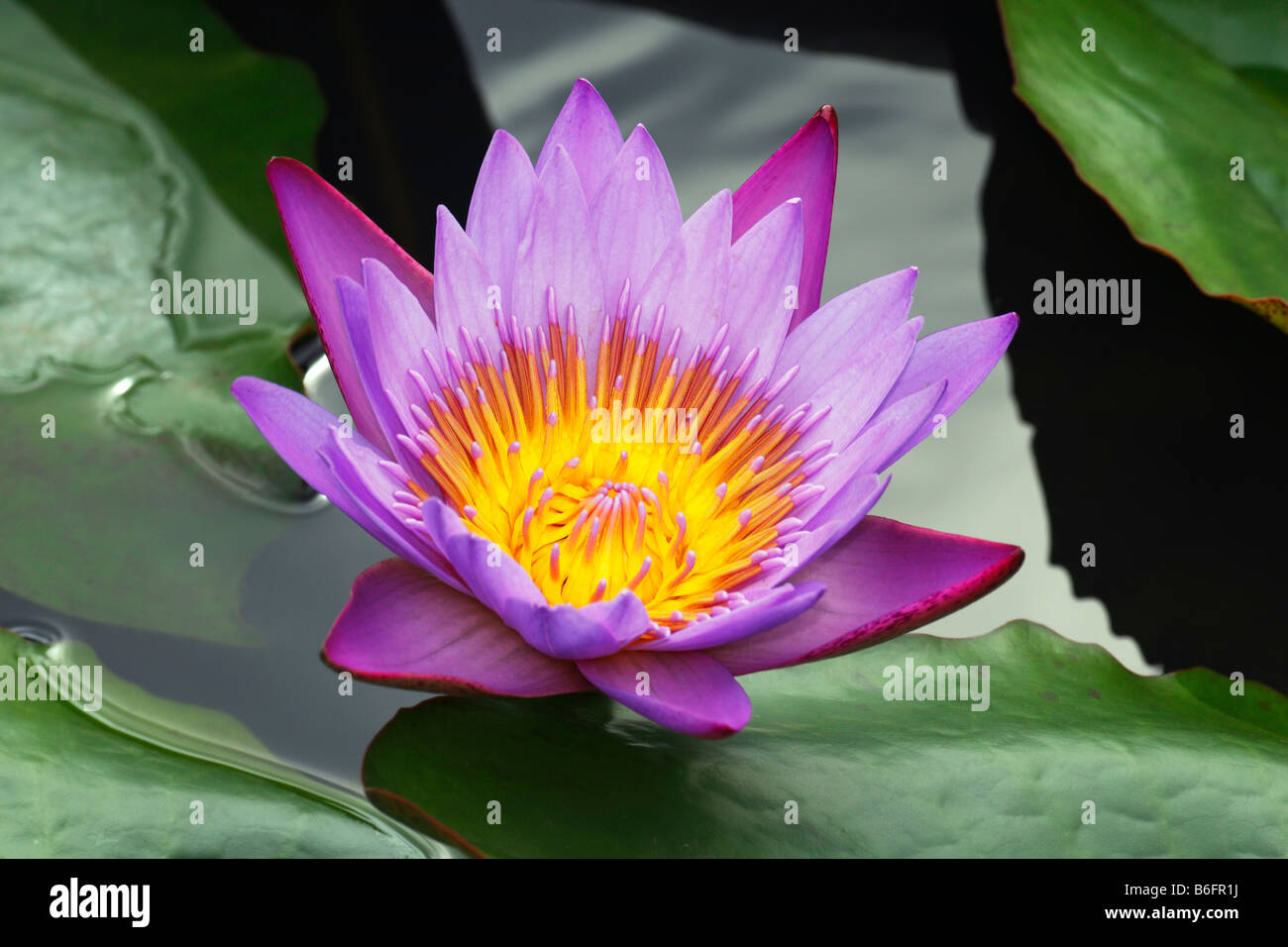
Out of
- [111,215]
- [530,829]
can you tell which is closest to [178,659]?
[530,829]

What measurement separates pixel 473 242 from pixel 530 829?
2.85ft

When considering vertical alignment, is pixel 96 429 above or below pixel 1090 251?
below

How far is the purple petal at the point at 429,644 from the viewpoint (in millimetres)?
1384

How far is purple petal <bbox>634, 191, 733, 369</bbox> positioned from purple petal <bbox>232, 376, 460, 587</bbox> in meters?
0.56

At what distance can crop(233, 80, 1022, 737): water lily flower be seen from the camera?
56.7 inches

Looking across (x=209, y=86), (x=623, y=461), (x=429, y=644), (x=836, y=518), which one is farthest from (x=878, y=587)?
(x=209, y=86)

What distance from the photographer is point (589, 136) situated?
1771 millimetres

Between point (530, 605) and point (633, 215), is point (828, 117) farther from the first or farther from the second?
point (530, 605)

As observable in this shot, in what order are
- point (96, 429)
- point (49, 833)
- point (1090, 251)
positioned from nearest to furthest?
point (49, 833)
point (96, 429)
point (1090, 251)

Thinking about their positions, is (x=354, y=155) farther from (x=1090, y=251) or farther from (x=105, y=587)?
(x=1090, y=251)

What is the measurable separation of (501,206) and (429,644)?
0.69 metres

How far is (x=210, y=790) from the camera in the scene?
1435mm

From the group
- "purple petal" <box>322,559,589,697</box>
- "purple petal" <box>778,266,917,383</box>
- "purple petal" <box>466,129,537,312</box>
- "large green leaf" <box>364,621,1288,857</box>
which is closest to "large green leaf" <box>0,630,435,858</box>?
"large green leaf" <box>364,621,1288,857</box>

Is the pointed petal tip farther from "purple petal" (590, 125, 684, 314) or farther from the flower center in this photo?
the flower center
